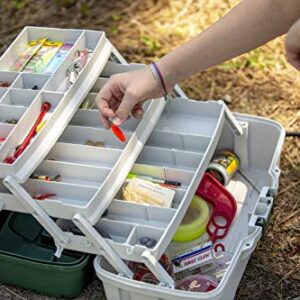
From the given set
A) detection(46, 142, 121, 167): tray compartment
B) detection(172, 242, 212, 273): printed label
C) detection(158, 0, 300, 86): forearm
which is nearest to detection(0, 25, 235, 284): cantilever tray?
detection(46, 142, 121, 167): tray compartment

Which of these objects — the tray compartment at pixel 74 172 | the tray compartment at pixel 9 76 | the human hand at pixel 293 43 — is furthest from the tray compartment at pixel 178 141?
the human hand at pixel 293 43

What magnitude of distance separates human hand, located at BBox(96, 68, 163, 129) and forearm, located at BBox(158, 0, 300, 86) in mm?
34

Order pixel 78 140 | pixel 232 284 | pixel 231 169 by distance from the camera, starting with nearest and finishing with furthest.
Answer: pixel 232 284 → pixel 78 140 → pixel 231 169

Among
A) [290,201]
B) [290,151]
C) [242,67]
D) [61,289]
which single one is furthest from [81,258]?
[242,67]

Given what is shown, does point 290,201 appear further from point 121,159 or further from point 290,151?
point 121,159

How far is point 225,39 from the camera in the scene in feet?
4.17

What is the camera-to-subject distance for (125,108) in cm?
Result: 138

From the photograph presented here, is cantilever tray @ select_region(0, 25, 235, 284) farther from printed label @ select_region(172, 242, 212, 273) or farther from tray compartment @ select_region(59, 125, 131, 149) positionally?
printed label @ select_region(172, 242, 212, 273)

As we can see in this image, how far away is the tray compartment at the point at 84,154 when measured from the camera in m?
1.45

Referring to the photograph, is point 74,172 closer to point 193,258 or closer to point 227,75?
point 193,258

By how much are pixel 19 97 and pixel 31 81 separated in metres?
0.06

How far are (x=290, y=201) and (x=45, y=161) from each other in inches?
24.1

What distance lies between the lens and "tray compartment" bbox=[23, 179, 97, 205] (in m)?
1.36

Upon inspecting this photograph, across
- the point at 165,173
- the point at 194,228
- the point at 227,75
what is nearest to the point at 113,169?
the point at 165,173
